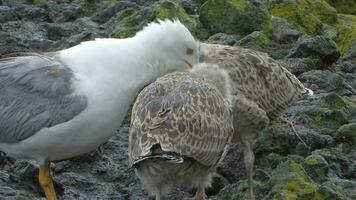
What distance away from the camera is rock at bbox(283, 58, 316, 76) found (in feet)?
44.6

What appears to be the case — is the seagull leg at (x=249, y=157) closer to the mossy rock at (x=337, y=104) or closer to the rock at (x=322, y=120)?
the rock at (x=322, y=120)

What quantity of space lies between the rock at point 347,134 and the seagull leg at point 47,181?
3.04m

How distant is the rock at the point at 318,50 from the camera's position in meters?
14.0

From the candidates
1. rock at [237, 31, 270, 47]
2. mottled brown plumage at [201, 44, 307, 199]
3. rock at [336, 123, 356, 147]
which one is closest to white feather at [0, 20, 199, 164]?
mottled brown plumage at [201, 44, 307, 199]

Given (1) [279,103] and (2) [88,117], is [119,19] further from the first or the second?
(2) [88,117]

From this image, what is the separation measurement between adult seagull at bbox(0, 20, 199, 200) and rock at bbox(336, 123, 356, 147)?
205cm

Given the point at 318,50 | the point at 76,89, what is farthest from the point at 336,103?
the point at 76,89

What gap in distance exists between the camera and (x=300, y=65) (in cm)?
1366

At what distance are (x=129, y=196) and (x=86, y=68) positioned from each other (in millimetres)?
1431

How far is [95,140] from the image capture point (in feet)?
32.0

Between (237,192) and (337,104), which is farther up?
(237,192)

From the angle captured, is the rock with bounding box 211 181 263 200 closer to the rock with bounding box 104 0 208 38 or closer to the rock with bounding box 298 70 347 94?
the rock with bounding box 298 70 347 94

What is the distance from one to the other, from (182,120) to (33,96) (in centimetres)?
147

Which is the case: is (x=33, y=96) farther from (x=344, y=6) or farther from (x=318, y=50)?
(x=344, y=6)
